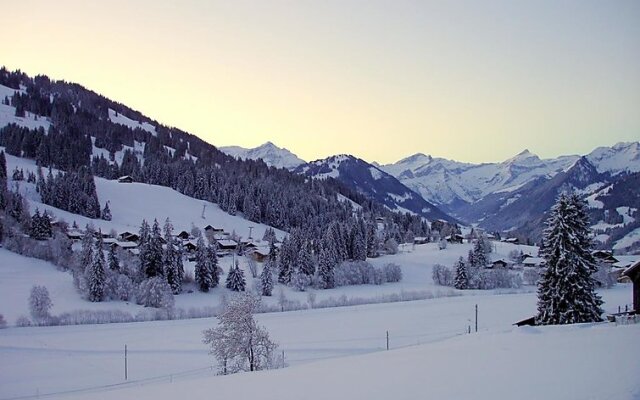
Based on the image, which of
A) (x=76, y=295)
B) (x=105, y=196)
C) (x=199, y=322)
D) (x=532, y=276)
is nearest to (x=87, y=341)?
(x=199, y=322)

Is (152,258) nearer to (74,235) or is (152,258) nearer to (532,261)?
(74,235)

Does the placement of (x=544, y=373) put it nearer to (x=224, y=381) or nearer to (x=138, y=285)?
(x=224, y=381)

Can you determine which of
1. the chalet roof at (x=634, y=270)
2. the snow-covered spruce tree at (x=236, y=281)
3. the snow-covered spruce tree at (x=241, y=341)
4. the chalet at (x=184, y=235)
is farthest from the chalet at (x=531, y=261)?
the snow-covered spruce tree at (x=241, y=341)

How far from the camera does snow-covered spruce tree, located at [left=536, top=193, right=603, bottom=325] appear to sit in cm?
2717

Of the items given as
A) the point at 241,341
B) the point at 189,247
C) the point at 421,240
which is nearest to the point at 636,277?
the point at 241,341

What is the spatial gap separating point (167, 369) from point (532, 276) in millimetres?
77564

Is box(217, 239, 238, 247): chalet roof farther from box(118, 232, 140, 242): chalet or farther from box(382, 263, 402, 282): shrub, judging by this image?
box(382, 263, 402, 282): shrub

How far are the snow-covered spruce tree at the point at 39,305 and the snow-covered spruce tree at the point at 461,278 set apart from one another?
63.0 metres

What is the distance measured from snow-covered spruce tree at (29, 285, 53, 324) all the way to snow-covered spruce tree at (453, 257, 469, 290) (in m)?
63.0

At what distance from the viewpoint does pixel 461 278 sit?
87.7m

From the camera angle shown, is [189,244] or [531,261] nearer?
[189,244]

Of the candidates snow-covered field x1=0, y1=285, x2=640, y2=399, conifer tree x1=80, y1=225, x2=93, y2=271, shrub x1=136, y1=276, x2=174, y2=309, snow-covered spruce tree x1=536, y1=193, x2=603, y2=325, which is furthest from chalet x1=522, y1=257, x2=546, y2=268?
conifer tree x1=80, y1=225, x2=93, y2=271

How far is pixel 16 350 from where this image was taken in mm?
41250

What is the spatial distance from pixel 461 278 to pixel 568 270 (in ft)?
203
